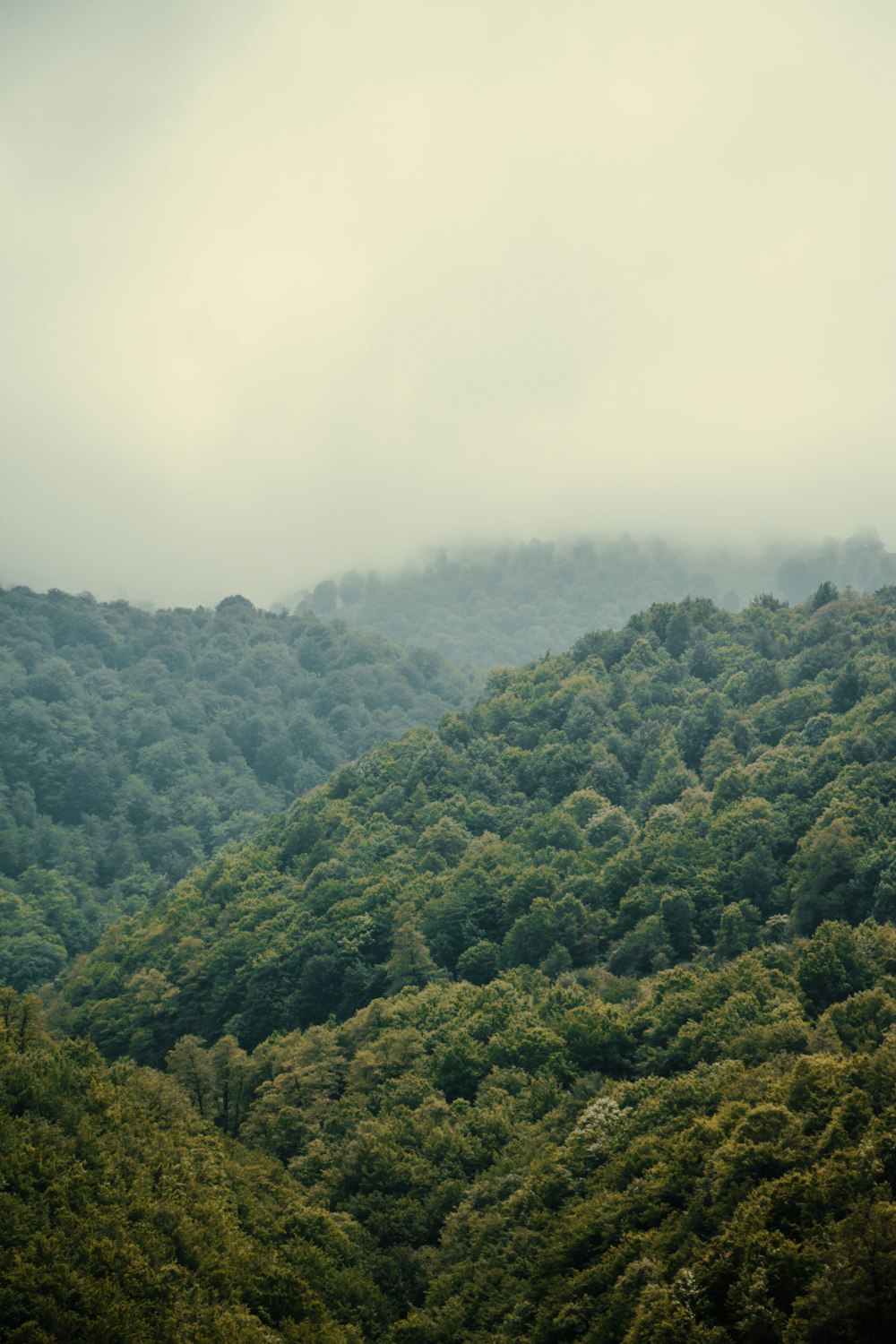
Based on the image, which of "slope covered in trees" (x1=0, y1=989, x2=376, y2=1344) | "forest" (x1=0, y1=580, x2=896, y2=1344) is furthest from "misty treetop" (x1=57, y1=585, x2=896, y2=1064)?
"slope covered in trees" (x1=0, y1=989, x2=376, y2=1344)

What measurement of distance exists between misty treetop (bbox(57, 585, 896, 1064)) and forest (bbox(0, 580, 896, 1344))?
383 mm

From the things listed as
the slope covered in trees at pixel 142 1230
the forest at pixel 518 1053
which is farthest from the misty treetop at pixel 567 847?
the slope covered in trees at pixel 142 1230

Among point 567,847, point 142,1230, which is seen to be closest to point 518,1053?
point 142,1230

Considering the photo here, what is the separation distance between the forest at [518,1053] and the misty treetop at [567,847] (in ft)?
1.26

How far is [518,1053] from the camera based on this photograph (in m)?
83.7

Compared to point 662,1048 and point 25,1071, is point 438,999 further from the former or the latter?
point 25,1071

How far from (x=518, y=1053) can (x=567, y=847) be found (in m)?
36.8

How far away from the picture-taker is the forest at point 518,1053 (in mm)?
56844

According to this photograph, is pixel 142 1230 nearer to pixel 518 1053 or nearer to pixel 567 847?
pixel 518 1053

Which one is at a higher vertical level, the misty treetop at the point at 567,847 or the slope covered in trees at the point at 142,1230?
the misty treetop at the point at 567,847

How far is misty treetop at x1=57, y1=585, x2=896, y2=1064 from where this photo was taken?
310ft

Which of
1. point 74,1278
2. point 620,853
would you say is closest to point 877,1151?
point 74,1278

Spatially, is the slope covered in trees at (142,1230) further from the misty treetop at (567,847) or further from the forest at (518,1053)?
the misty treetop at (567,847)

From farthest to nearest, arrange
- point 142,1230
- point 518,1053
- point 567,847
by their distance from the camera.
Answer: point 567,847 → point 518,1053 → point 142,1230
